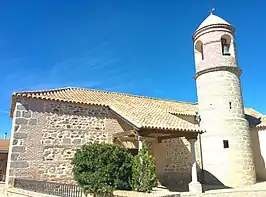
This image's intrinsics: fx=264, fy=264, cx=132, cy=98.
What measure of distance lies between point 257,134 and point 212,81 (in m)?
5.24

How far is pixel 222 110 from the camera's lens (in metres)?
15.1

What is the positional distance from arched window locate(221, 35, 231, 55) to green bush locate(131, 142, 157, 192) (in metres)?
9.54

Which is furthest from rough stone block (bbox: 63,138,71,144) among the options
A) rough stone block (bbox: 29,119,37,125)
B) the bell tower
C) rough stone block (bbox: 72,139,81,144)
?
the bell tower

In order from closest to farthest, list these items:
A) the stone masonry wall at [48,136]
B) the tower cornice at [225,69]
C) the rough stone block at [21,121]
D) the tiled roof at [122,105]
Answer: the stone masonry wall at [48,136] < the rough stone block at [21,121] < the tiled roof at [122,105] < the tower cornice at [225,69]

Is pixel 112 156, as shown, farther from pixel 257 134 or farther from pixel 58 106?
pixel 257 134

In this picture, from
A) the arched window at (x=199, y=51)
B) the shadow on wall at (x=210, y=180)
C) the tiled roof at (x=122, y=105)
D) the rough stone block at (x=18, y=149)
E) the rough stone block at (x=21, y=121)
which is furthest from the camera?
the arched window at (x=199, y=51)

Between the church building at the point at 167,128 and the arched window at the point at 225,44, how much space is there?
0.06m

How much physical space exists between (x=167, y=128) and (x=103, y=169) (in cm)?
343

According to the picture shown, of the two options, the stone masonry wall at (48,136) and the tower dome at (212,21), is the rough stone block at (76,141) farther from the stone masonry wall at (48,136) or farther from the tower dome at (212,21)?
the tower dome at (212,21)

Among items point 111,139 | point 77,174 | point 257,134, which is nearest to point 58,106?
point 111,139

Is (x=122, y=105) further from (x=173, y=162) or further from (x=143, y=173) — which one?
(x=143, y=173)

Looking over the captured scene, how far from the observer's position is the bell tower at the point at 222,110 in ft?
47.9

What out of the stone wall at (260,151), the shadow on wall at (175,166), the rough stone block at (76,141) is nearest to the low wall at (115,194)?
the rough stone block at (76,141)

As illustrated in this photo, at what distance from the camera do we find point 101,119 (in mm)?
13242
